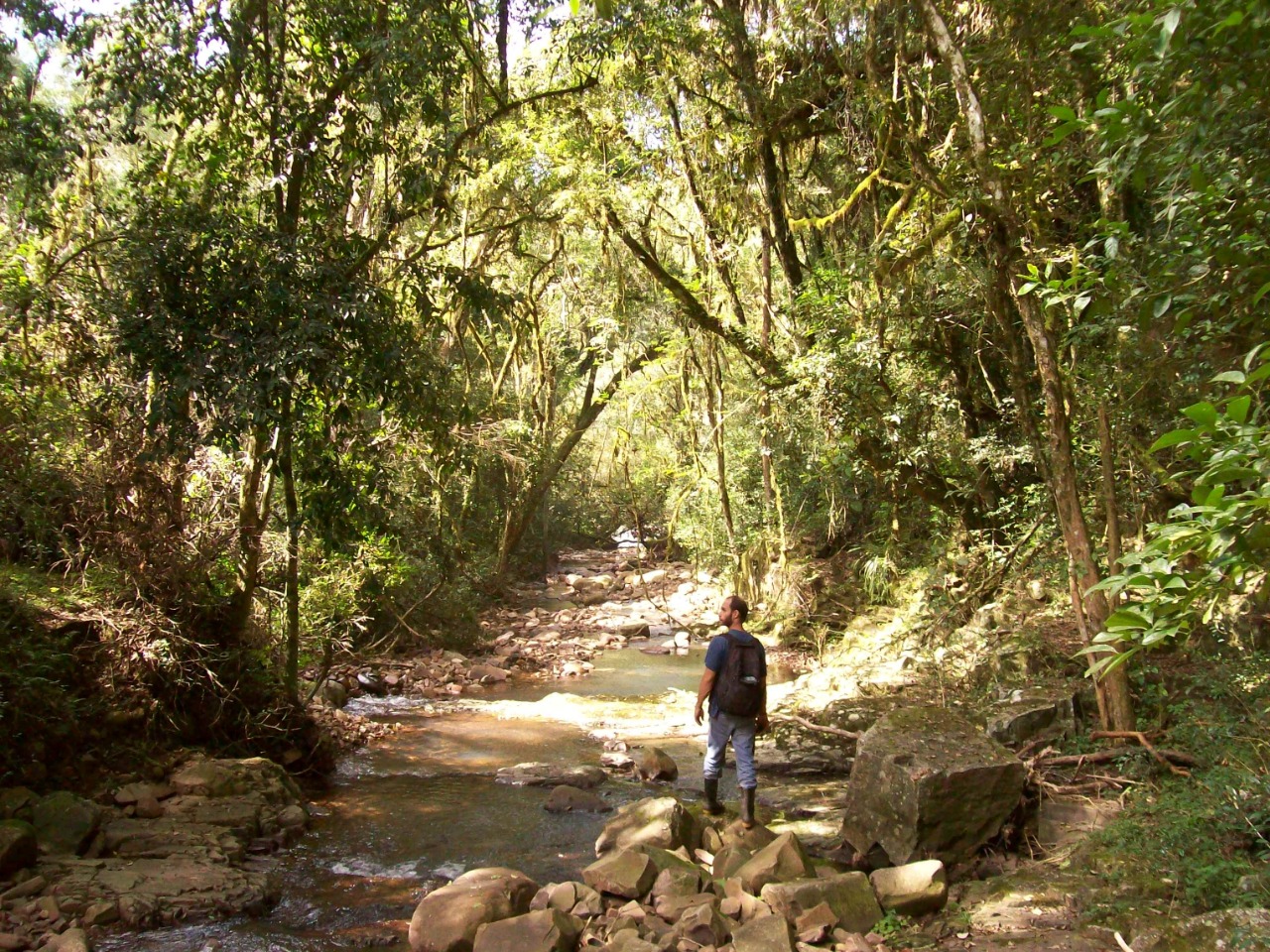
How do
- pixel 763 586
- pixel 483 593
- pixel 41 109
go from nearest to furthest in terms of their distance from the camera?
pixel 41 109
pixel 763 586
pixel 483 593

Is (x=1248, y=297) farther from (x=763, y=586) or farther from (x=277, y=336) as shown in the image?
(x=763, y=586)

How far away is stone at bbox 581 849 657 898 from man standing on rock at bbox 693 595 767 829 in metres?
1.32

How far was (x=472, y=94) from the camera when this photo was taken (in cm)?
986

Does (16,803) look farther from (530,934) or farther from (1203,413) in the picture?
(1203,413)

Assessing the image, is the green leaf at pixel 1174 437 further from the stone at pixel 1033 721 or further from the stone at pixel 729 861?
the stone at pixel 1033 721

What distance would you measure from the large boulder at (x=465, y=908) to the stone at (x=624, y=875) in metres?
0.40

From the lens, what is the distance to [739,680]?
6.50m

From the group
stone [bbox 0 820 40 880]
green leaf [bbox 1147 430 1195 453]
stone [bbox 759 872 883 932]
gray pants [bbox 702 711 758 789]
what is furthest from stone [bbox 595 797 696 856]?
green leaf [bbox 1147 430 1195 453]

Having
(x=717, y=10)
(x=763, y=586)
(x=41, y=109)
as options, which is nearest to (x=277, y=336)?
(x=41, y=109)

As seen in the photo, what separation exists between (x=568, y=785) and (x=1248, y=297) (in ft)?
21.7

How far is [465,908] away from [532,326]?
5.68m

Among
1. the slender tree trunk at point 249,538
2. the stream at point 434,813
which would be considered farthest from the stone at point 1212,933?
the slender tree trunk at point 249,538

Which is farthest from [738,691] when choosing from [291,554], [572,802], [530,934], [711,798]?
[291,554]

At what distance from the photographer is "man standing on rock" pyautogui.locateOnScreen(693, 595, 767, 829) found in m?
6.49
